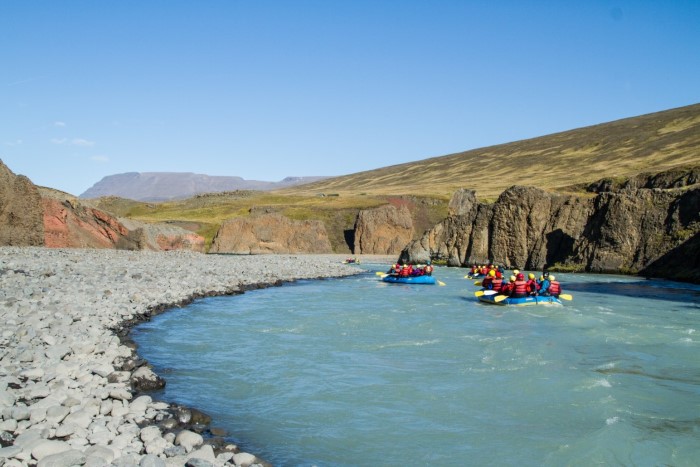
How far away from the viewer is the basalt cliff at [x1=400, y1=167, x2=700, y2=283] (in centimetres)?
3881

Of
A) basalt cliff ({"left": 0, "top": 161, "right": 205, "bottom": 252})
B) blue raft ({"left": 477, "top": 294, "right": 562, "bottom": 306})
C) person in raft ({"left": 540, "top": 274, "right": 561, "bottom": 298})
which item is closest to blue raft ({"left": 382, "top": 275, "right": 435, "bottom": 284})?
blue raft ({"left": 477, "top": 294, "right": 562, "bottom": 306})

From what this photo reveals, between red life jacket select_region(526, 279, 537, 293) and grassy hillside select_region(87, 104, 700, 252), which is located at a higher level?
grassy hillside select_region(87, 104, 700, 252)

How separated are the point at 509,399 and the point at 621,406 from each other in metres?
2.21

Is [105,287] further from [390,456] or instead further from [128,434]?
[390,456]

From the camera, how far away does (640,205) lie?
4122 cm

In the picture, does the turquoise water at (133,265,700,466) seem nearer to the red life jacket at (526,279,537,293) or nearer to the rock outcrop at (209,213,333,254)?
the red life jacket at (526,279,537,293)

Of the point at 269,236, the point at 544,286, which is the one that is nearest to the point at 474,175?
the point at 269,236

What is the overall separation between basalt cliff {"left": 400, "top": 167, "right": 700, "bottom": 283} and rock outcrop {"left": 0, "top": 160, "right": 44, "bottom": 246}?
A: 29.6 m

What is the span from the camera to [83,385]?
10.6 metres

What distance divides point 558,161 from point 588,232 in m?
90.3

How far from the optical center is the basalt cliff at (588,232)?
38.8m

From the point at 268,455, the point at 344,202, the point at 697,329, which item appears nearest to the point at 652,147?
the point at 344,202

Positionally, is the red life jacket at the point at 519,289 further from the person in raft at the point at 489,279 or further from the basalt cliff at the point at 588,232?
the basalt cliff at the point at 588,232

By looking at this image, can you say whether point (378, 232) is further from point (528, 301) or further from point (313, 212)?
point (528, 301)
